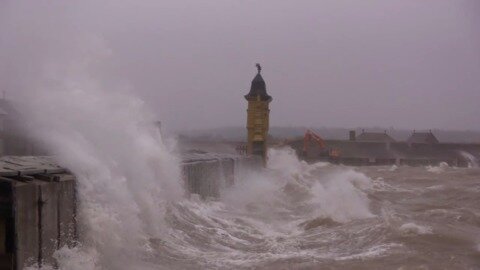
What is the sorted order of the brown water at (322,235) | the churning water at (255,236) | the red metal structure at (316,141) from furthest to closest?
1. the red metal structure at (316,141)
2. the brown water at (322,235)
3. the churning water at (255,236)

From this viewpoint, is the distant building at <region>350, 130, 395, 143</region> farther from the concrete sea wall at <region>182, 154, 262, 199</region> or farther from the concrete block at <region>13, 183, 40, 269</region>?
the concrete block at <region>13, 183, 40, 269</region>

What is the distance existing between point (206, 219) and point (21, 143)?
5.84 metres

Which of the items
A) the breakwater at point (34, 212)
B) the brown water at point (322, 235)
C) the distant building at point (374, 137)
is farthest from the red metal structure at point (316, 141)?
the breakwater at point (34, 212)

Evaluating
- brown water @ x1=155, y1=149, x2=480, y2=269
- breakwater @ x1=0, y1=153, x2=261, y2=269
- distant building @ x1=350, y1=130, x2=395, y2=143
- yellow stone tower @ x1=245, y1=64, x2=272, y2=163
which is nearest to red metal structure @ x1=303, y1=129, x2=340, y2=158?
distant building @ x1=350, y1=130, x2=395, y2=143

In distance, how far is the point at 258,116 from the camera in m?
29.3

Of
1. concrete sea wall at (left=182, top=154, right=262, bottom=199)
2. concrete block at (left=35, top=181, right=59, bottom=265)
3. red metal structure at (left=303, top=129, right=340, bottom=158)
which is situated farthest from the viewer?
red metal structure at (left=303, top=129, right=340, bottom=158)

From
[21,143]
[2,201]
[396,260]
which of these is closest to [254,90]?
[21,143]

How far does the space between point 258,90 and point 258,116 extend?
1344mm

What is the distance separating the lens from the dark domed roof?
29.4 metres

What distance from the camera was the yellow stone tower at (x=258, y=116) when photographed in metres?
29.3

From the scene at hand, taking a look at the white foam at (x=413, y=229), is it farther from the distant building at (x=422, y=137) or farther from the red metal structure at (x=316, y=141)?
the distant building at (x=422, y=137)

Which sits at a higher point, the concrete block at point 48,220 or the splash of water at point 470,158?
the concrete block at point 48,220

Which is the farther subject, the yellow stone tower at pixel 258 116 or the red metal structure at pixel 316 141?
the red metal structure at pixel 316 141

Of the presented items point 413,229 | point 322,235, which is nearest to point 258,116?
point 322,235
